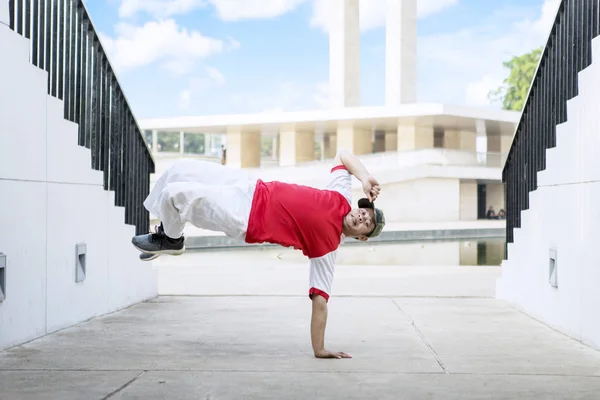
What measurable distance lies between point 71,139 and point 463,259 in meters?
13.5

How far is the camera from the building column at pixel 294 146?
50.4m

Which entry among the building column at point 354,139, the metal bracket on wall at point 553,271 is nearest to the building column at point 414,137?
the building column at point 354,139

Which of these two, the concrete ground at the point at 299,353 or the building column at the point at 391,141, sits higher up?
the building column at the point at 391,141

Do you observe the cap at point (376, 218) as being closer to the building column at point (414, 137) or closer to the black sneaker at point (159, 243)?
the black sneaker at point (159, 243)

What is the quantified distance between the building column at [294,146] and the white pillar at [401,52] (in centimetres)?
635

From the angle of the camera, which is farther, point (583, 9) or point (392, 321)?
point (392, 321)

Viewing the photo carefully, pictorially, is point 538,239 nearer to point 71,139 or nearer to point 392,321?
point 392,321

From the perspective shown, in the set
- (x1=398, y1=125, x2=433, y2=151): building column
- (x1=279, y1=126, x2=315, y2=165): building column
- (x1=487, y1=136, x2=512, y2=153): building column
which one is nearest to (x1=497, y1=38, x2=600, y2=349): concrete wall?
(x1=398, y1=125, x2=433, y2=151): building column

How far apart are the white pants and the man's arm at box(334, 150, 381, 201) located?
2.30ft

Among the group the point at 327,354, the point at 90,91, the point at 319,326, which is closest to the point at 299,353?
the point at 327,354

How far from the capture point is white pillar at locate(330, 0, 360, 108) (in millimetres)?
47562

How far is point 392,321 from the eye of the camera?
785 cm

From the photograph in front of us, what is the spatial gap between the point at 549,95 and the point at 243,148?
44.7 metres

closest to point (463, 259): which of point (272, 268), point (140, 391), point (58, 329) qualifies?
point (272, 268)
